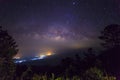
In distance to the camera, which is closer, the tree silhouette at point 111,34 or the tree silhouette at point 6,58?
the tree silhouette at point 6,58

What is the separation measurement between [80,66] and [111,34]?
21545 millimetres

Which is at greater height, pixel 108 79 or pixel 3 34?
pixel 3 34

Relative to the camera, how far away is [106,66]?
173ft

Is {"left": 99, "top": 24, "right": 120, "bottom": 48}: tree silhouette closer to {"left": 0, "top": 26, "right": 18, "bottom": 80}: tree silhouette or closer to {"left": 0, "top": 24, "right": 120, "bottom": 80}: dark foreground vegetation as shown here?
{"left": 0, "top": 24, "right": 120, "bottom": 80}: dark foreground vegetation

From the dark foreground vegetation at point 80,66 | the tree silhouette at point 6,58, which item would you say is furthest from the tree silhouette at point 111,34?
the tree silhouette at point 6,58

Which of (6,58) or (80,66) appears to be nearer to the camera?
(6,58)

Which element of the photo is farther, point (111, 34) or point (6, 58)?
point (111, 34)

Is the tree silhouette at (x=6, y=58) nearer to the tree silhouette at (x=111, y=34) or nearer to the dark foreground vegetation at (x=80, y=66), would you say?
the dark foreground vegetation at (x=80, y=66)

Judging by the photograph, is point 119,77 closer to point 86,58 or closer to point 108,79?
point 108,79

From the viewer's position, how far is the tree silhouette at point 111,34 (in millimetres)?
73562

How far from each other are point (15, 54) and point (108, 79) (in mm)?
13844

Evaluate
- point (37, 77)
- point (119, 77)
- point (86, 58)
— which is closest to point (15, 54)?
point (37, 77)

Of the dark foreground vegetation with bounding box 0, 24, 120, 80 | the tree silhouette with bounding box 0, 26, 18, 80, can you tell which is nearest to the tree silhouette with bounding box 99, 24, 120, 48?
the dark foreground vegetation with bounding box 0, 24, 120, 80

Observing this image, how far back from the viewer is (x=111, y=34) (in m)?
74.1
